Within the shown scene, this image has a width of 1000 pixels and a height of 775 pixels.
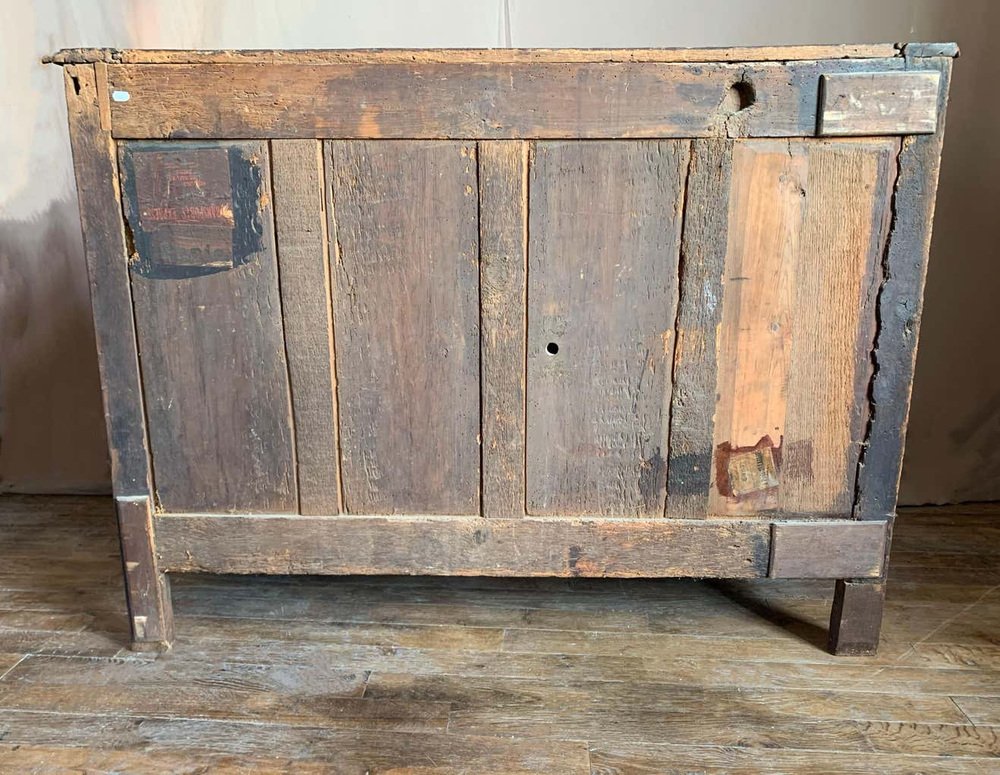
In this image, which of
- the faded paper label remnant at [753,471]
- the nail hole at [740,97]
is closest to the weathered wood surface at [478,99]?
the nail hole at [740,97]

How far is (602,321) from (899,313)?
49cm

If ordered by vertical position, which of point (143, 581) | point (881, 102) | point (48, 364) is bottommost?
point (143, 581)

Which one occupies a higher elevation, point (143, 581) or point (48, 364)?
point (48, 364)

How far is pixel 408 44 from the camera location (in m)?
1.87

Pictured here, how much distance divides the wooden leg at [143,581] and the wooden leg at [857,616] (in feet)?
4.09

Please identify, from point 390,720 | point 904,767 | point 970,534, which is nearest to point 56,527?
point 390,720

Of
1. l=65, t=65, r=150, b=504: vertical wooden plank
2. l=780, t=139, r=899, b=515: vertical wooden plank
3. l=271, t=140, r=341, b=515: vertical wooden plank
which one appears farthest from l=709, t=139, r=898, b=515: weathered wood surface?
l=65, t=65, r=150, b=504: vertical wooden plank

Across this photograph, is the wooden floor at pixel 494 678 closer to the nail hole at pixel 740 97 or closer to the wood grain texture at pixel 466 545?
the wood grain texture at pixel 466 545

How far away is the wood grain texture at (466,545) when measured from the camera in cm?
132

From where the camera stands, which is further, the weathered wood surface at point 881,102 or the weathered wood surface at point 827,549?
the weathered wood surface at point 827,549

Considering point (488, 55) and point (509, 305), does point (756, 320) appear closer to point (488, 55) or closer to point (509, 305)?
point (509, 305)

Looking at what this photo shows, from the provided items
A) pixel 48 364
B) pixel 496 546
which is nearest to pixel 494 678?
pixel 496 546

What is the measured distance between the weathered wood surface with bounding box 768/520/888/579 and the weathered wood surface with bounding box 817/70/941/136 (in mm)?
666

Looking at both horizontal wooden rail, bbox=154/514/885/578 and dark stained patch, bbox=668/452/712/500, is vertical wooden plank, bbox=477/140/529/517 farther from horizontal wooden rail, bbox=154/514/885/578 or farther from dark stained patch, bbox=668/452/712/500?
dark stained patch, bbox=668/452/712/500
